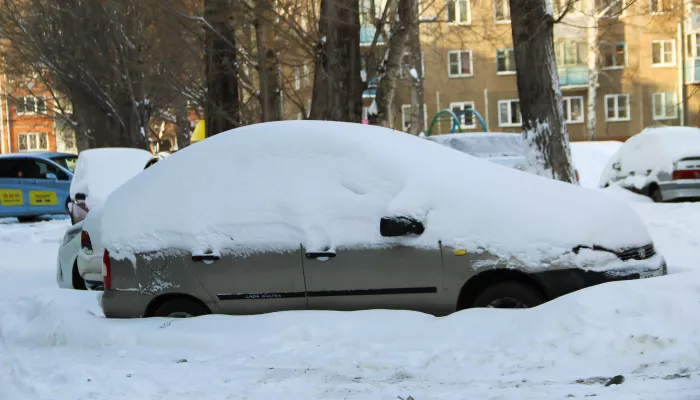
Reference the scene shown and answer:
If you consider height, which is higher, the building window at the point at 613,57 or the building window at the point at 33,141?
the building window at the point at 613,57

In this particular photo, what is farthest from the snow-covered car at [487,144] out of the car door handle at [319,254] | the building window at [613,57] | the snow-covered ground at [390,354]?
the building window at [613,57]

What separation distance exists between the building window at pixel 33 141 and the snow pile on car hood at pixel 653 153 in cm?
6182

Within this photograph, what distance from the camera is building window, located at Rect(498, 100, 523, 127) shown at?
45994mm

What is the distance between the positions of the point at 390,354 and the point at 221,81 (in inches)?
492

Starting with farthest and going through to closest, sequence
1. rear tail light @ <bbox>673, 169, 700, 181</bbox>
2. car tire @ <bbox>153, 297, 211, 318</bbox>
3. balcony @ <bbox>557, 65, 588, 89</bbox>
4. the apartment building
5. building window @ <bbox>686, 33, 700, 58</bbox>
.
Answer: building window @ <bbox>686, 33, 700, 58</bbox>, the apartment building, balcony @ <bbox>557, 65, 588, 89</bbox>, rear tail light @ <bbox>673, 169, 700, 181</bbox>, car tire @ <bbox>153, 297, 211, 318</bbox>

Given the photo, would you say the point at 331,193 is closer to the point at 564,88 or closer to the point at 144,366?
the point at 144,366

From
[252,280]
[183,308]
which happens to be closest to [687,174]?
[252,280]

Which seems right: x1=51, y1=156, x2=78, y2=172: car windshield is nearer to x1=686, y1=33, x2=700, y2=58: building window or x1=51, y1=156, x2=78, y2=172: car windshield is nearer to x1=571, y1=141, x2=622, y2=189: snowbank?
x1=571, y1=141, x2=622, y2=189: snowbank

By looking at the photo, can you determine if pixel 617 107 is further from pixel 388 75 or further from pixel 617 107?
pixel 388 75

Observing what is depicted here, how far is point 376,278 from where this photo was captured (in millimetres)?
5633

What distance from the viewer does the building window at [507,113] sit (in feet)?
151

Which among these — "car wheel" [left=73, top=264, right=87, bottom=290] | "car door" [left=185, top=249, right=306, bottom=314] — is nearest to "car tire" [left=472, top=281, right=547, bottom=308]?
"car door" [left=185, top=249, right=306, bottom=314]

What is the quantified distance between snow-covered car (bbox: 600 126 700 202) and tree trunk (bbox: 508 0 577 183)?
3112mm

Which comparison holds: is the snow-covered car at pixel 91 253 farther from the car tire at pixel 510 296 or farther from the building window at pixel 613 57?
the building window at pixel 613 57
